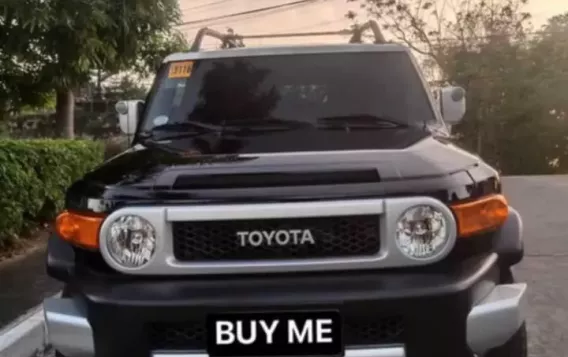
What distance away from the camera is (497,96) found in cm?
3728

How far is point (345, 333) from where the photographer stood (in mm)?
3260

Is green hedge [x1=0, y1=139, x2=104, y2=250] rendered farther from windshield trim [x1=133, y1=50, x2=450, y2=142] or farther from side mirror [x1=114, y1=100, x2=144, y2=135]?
windshield trim [x1=133, y1=50, x2=450, y2=142]

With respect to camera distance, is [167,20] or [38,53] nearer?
[38,53]

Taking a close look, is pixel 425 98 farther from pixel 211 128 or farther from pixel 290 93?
pixel 211 128

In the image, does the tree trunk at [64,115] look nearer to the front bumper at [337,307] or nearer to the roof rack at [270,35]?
the roof rack at [270,35]

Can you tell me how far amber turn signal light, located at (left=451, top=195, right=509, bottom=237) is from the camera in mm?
3381

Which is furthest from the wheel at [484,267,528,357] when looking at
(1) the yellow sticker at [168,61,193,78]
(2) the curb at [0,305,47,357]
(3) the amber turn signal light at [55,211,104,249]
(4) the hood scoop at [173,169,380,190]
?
(2) the curb at [0,305,47,357]

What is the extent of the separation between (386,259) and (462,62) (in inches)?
1294

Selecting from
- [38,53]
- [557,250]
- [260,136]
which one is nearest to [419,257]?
[260,136]

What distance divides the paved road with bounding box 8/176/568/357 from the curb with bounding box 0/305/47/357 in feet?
9.56

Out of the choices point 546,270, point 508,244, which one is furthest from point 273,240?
point 546,270

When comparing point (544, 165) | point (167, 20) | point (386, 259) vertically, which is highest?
point (167, 20)

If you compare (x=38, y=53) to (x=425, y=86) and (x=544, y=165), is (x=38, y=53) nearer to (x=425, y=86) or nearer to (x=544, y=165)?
(x=425, y=86)

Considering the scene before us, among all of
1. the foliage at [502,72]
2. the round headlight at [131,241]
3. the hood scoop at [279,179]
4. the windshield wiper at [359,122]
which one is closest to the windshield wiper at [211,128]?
the windshield wiper at [359,122]
